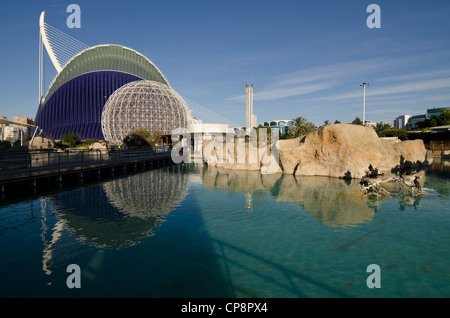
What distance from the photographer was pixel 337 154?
2191 cm

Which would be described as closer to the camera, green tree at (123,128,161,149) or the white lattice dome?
green tree at (123,128,161,149)

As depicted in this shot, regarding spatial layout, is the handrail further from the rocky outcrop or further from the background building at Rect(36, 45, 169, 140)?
the background building at Rect(36, 45, 169, 140)

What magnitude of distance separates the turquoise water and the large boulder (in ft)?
24.6

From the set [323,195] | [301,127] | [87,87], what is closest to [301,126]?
[301,127]

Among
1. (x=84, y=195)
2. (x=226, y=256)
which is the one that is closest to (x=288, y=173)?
(x=84, y=195)

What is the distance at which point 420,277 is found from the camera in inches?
241

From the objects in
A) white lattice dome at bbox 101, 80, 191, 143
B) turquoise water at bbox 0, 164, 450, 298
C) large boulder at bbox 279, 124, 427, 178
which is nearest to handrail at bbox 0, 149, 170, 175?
turquoise water at bbox 0, 164, 450, 298

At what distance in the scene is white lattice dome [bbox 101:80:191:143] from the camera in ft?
195

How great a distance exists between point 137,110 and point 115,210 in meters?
52.0

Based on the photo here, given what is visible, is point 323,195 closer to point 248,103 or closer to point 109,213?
point 109,213

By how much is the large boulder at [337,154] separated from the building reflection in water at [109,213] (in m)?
10.6

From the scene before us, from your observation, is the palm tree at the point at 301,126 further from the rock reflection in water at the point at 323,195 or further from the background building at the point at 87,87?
the background building at the point at 87,87

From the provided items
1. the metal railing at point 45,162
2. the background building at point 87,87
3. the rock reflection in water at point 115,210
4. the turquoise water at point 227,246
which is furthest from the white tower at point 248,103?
→ the turquoise water at point 227,246

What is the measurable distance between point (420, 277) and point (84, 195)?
1618cm
